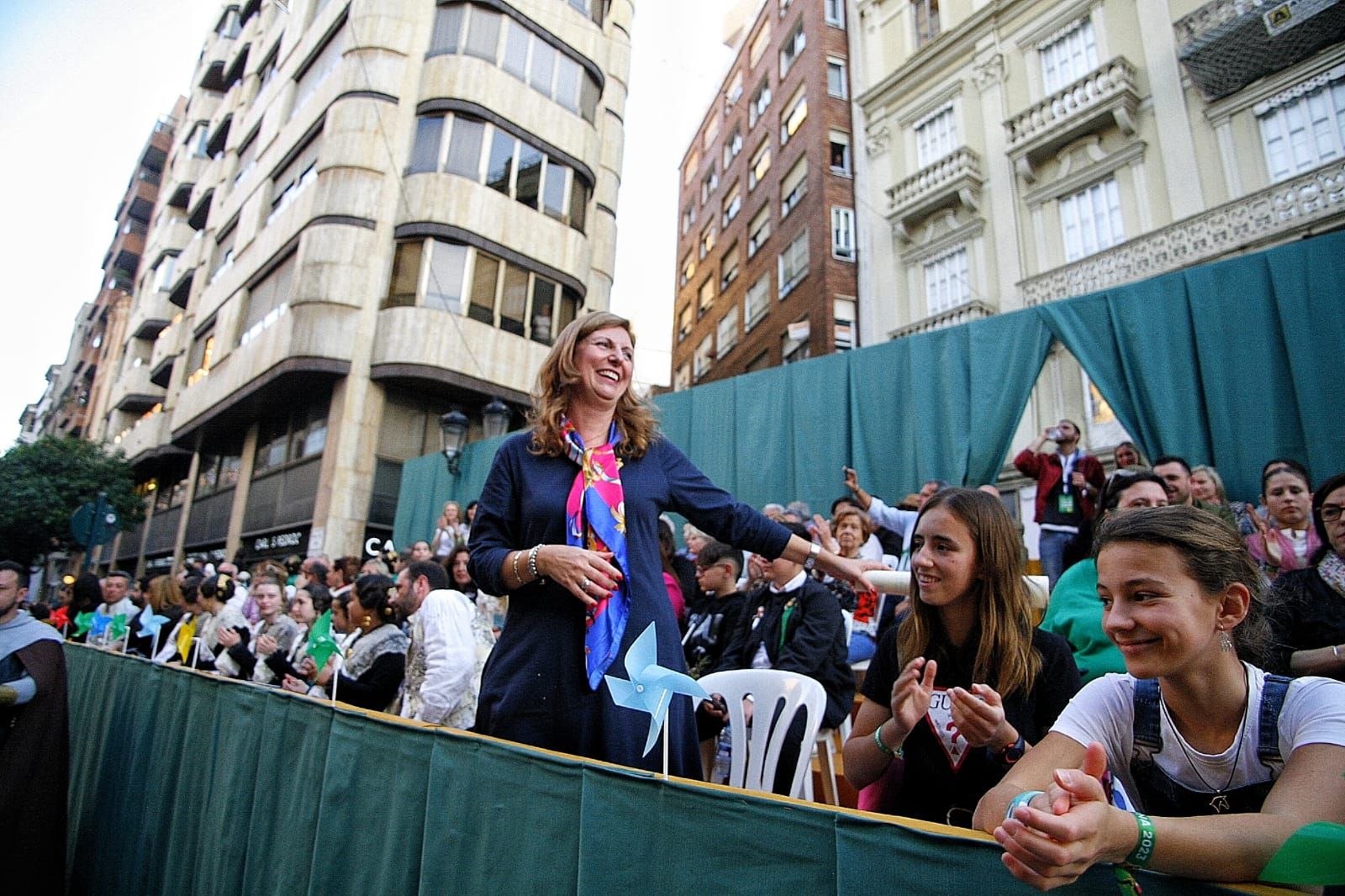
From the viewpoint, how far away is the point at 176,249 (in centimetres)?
2764

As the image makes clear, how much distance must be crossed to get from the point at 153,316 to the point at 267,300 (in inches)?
530

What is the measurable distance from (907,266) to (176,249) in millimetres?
26420

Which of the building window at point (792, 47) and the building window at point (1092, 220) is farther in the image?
the building window at point (792, 47)

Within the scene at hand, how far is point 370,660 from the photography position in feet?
14.3

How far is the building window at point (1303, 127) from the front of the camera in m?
11.0

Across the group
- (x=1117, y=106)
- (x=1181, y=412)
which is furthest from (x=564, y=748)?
(x=1117, y=106)

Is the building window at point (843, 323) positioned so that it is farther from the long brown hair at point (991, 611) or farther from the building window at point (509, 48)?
the long brown hair at point (991, 611)

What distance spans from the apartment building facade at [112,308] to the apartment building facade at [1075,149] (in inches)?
1242

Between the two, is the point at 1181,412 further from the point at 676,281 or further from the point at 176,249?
the point at 176,249

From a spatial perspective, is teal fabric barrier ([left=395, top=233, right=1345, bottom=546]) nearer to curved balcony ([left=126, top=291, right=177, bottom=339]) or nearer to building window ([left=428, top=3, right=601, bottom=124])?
building window ([left=428, top=3, right=601, bottom=124])

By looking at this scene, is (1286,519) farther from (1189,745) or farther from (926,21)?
(926,21)

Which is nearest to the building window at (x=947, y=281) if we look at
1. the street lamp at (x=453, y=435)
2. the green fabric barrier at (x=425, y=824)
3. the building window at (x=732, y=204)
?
the street lamp at (x=453, y=435)

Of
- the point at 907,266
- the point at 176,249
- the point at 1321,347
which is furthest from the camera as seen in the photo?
the point at 176,249

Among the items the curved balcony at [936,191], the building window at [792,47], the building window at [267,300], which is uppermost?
the building window at [792,47]
